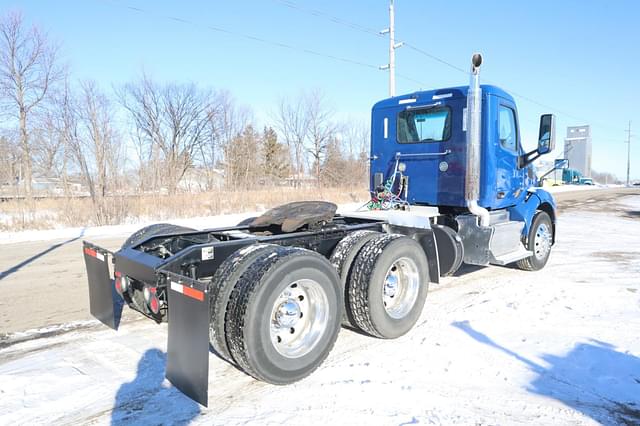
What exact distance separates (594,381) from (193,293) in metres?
3.19

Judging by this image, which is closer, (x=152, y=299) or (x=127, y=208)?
(x=152, y=299)

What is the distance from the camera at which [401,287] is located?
4.66m

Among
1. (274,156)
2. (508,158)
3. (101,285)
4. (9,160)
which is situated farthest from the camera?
(274,156)

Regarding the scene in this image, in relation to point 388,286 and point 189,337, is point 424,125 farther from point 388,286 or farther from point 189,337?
point 189,337

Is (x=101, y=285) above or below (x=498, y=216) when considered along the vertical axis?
below

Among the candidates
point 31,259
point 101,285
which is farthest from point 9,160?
point 101,285

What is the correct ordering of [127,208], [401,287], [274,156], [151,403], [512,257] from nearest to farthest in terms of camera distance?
[151,403] → [401,287] → [512,257] → [127,208] → [274,156]

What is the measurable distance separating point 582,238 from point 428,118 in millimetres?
7163

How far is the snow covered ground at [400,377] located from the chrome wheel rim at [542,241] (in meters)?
2.02

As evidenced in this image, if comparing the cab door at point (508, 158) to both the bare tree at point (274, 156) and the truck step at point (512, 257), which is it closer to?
the truck step at point (512, 257)

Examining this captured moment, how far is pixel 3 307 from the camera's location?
17.3 feet

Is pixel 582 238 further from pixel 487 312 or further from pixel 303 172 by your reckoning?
pixel 303 172

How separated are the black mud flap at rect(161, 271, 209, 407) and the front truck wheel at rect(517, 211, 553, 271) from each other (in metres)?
5.96

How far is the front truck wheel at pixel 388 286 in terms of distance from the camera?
4.07 m
